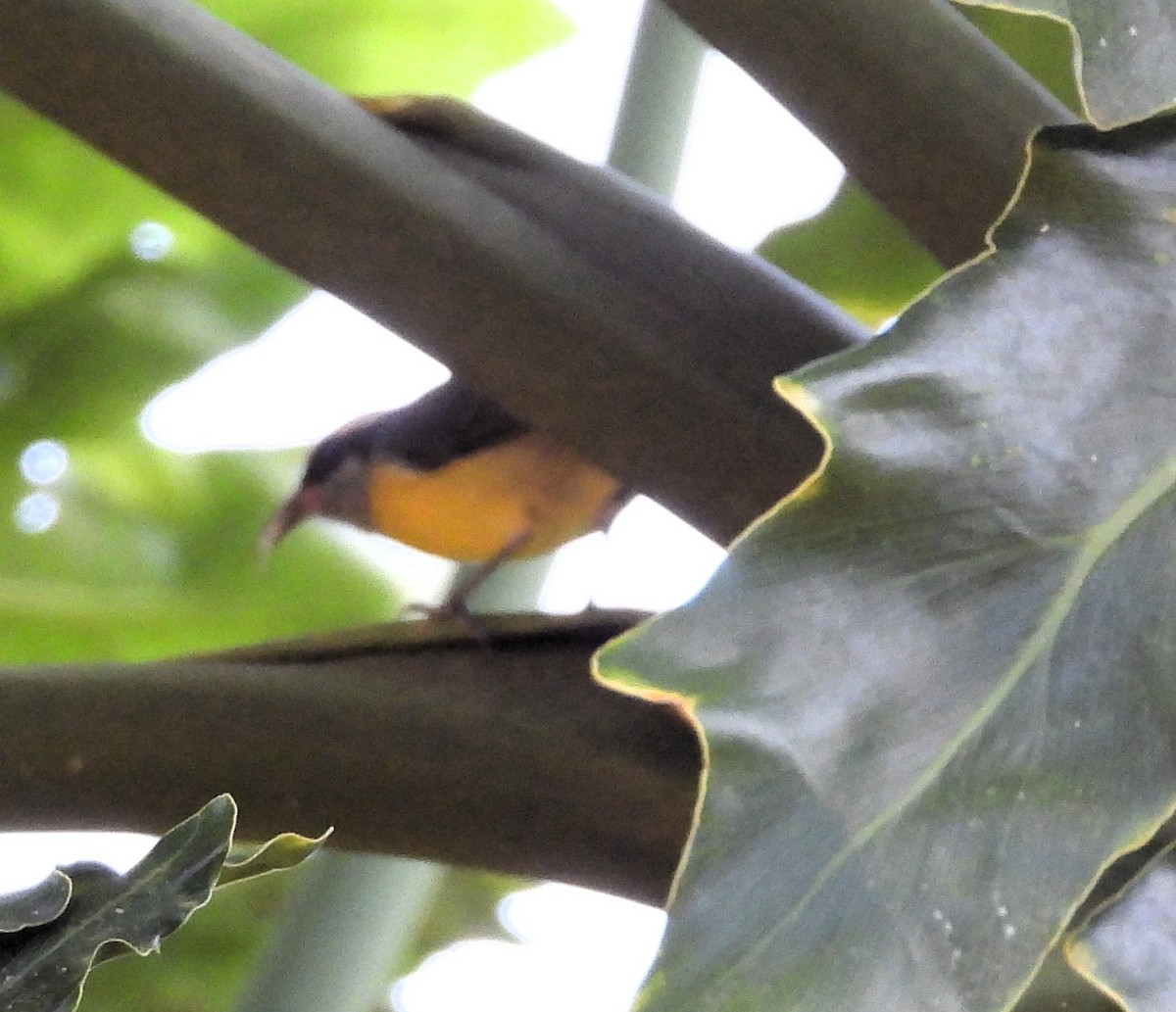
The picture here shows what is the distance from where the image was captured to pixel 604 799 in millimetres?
442

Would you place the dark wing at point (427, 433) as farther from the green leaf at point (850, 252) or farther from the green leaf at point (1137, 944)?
the green leaf at point (1137, 944)

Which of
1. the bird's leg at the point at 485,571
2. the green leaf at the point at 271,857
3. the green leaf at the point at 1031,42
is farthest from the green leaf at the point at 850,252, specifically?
the green leaf at the point at 271,857

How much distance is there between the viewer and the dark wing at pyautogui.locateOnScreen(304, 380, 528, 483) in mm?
923

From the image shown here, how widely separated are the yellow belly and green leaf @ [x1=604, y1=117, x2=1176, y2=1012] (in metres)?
0.54

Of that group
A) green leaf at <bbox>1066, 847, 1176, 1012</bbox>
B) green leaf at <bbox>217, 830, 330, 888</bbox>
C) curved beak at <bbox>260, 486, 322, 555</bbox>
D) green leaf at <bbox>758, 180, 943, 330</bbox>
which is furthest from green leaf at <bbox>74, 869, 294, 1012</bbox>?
green leaf at <bbox>1066, 847, 1176, 1012</bbox>

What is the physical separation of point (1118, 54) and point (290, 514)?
82cm

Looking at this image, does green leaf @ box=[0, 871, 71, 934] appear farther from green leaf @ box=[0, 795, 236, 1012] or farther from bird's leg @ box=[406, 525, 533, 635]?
bird's leg @ box=[406, 525, 533, 635]

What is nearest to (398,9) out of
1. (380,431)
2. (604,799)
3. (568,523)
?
(380,431)

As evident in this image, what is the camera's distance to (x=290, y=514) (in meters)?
1.06

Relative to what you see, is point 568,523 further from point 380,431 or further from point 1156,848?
point 1156,848

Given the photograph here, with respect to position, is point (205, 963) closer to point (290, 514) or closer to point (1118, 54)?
A: point (290, 514)

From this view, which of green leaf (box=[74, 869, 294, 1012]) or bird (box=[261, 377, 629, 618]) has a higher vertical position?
bird (box=[261, 377, 629, 618])

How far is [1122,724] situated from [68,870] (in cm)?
29

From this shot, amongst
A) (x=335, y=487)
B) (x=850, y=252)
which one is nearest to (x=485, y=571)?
(x=335, y=487)
